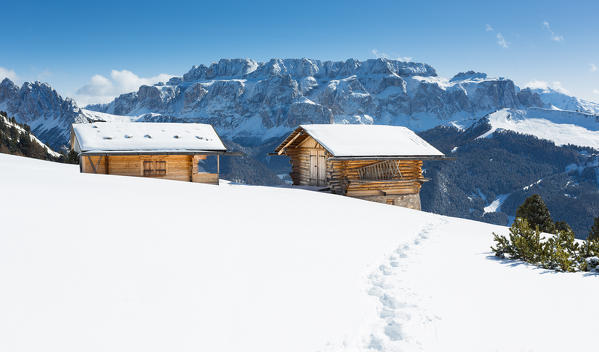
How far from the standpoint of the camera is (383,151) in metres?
26.4

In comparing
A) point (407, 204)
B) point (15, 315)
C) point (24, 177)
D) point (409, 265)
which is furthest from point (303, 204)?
point (407, 204)

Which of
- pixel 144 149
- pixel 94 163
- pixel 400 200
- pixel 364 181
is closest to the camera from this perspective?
pixel 94 163

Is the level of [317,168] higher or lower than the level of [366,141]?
lower

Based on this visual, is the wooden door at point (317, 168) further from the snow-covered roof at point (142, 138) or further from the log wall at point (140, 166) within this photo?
the log wall at point (140, 166)

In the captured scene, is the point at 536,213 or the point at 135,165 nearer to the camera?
the point at 135,165

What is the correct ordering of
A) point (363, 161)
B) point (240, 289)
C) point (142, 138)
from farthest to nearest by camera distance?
point (363, 161) → point (142, 138) → point (240, 289)

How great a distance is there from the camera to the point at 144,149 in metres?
23.5

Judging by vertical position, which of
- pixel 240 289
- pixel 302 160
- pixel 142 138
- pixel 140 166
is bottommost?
pixel 240 289

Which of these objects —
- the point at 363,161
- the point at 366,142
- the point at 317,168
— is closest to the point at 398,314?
the point at 363,161

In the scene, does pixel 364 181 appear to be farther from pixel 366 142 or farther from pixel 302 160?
pixel 302 160

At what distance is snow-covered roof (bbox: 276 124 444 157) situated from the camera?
25609 mm

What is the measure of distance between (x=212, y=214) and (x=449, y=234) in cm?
761

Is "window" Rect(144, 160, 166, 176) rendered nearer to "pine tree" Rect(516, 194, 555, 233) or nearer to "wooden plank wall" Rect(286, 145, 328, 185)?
"wooden plank wall" Rect(286, 145, 328, 185)

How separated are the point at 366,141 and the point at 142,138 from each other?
48.0 feet
